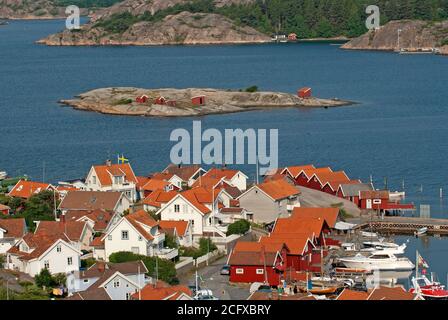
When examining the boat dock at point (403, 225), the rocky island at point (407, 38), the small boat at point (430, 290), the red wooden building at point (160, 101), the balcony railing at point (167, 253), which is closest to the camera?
the small boat at point (430, 290)

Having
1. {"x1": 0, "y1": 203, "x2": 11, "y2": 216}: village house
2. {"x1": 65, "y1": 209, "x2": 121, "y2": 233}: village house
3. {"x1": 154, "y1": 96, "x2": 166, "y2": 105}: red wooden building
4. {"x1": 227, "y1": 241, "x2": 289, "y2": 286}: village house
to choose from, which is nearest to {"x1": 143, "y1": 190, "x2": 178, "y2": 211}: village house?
{"x1": 65, "y1": 209, "x2": 121, "y2": 233}: village house

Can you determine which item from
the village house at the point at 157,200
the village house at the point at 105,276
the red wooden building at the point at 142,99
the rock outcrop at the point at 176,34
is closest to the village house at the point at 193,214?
the village house at the point at 157,200

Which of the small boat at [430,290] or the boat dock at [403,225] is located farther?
the boat dock at [403,225]

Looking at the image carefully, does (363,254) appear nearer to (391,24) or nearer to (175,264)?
(175,264)

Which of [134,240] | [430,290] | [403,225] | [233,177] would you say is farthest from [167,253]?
[233,177]

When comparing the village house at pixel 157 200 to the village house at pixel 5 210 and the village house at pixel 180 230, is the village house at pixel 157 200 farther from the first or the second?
the village house at pixel 5 210

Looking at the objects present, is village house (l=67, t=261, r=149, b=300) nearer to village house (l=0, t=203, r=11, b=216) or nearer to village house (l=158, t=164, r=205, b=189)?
village house (l=0, t=203, r=11, b=216)

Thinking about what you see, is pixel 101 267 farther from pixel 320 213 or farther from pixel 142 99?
pixel 142 99
